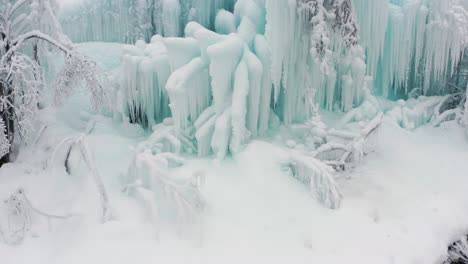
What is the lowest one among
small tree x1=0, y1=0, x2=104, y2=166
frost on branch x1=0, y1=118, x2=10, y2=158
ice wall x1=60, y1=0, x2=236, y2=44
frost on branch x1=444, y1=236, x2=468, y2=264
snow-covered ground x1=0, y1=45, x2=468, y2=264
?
frost on branch x1=444, y1=236, x2=468, y2=264

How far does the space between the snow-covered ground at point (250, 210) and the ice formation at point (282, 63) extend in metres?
0.57

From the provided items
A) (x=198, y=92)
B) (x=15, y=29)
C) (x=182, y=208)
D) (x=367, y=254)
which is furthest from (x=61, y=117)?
(x=367, y=254)

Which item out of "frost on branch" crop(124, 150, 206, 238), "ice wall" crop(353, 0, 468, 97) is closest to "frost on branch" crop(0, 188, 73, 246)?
"frost on branch" crop(124, 150, 206, 238)

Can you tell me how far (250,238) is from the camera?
18.4ft

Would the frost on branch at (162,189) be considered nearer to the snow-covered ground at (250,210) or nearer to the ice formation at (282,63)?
the snow-covered ground at (250,210)

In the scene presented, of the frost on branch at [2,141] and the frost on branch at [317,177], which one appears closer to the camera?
the frost on branch at [2,141]

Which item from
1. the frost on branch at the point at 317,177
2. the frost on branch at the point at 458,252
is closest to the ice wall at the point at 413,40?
the frost on branch at the point at 317,177

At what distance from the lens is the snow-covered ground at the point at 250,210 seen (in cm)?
530

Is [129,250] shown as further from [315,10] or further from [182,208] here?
[315,10]

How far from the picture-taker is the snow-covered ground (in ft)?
17.4

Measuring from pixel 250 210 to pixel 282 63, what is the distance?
8.56ft

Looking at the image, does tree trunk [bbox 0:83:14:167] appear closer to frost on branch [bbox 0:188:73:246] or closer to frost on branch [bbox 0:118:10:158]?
frost on branch [bbox 0:118:10:158]

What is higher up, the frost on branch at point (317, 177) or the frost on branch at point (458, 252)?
the frost on branch at point (317, 177)

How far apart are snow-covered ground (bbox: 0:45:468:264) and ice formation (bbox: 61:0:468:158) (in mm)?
572
